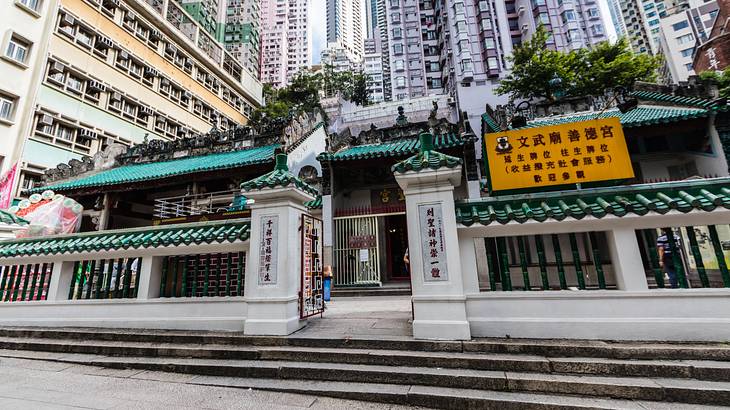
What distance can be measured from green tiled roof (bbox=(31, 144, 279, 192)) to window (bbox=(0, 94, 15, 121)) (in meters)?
4.38

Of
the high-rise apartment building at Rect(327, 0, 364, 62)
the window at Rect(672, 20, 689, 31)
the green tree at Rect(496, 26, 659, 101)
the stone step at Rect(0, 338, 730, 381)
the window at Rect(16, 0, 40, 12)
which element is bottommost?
the stone step at Rect(0, 338, 730, 381)

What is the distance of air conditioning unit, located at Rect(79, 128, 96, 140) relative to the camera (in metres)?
18.2

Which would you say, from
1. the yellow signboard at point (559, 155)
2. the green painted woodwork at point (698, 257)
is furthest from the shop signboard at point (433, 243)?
the green painted woodwork at point (698, 257)

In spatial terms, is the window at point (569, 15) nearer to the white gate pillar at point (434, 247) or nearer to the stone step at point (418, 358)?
the white gate pillar at point (434, 247)

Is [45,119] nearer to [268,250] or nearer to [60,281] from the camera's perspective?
[60,281]

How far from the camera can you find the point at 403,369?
3832 millimetres

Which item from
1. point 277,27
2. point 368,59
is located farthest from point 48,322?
point 277,27

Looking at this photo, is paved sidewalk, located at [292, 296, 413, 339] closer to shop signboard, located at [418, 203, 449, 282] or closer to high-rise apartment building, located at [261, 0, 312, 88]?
shop signboard, located at [418, 203, 449, 282]

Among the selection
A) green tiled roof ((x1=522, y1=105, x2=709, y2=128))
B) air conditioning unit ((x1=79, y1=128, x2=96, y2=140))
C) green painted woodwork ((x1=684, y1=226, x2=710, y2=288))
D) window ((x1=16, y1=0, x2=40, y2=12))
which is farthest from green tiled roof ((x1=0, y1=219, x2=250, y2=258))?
window ((x1=16, y1=0, x2=40, y2=12))

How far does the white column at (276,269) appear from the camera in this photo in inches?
195

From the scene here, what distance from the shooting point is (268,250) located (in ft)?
17.2

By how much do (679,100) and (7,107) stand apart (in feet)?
98.5

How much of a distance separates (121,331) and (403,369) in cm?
525

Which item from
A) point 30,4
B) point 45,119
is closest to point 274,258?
point 45,119
